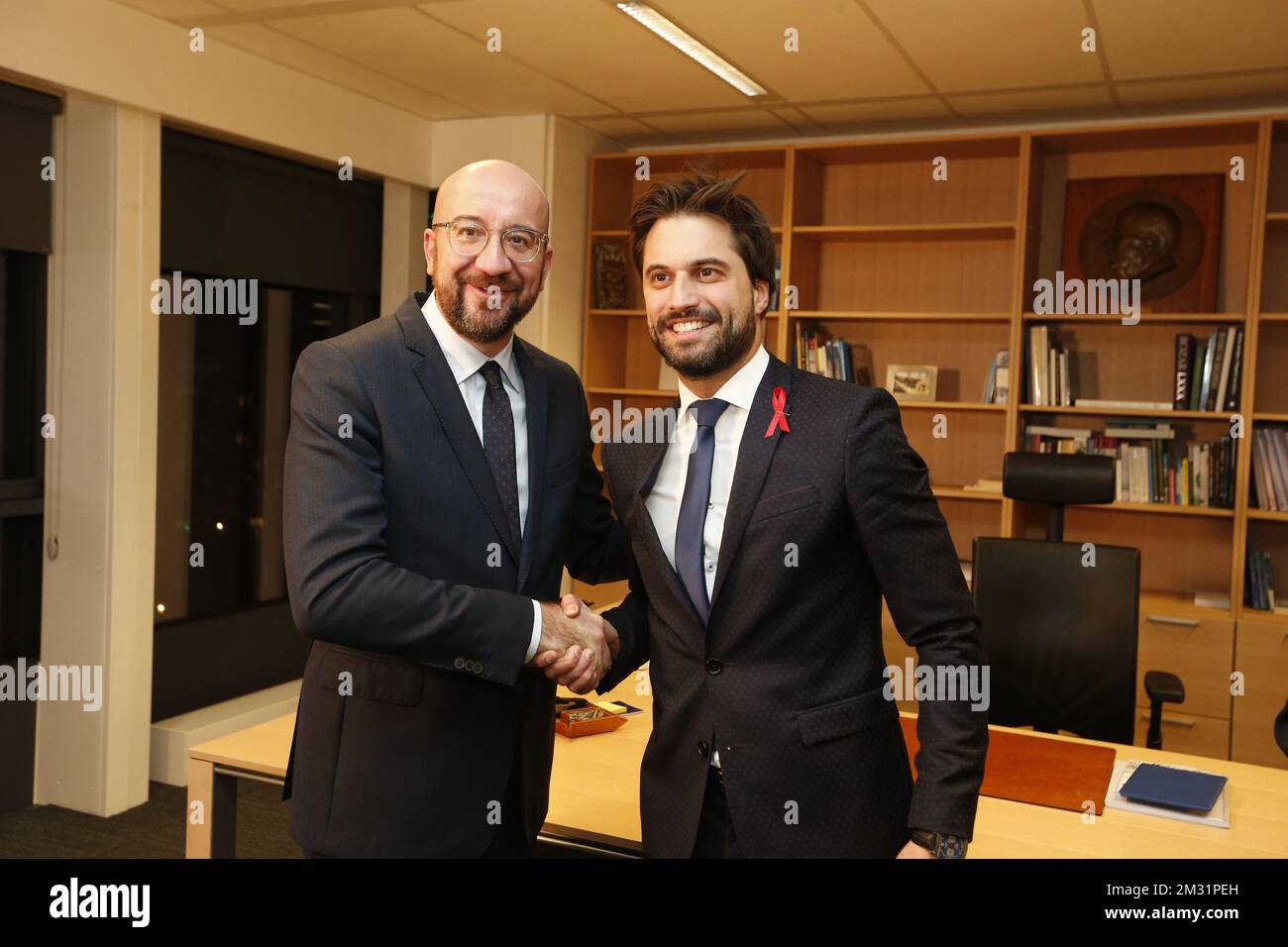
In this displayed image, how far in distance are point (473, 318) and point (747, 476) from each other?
53cm

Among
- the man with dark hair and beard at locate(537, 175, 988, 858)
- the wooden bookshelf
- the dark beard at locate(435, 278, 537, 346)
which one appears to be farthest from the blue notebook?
the wooden bookshelf

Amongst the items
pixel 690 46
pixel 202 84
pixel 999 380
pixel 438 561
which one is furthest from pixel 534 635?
pixel 999 380

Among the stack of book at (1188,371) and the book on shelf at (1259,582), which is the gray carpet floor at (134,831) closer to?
the stack of book at (1188,371)

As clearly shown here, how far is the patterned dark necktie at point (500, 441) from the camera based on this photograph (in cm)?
182

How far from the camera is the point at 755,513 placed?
1.67m

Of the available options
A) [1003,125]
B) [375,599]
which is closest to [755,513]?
[375,599]

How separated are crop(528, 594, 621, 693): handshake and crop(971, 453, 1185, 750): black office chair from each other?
1747mm

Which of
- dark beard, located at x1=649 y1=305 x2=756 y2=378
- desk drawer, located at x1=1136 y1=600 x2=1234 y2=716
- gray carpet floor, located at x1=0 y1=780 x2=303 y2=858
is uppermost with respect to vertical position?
dark beard, located at x1=649 y1=305 x2=756 y2=378

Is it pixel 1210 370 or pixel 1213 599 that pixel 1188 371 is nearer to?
pixel 1210 370

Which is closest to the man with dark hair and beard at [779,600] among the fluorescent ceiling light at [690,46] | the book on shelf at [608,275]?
the fluorescent ceiling light at [690,46]

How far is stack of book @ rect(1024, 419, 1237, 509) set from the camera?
4.68m

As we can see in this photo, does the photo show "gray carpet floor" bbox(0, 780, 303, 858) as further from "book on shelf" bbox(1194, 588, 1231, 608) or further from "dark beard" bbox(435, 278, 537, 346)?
"book on shelf" bbox(1194, 588, 1231, 608)

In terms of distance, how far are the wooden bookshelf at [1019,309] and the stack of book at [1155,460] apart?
74 mm
